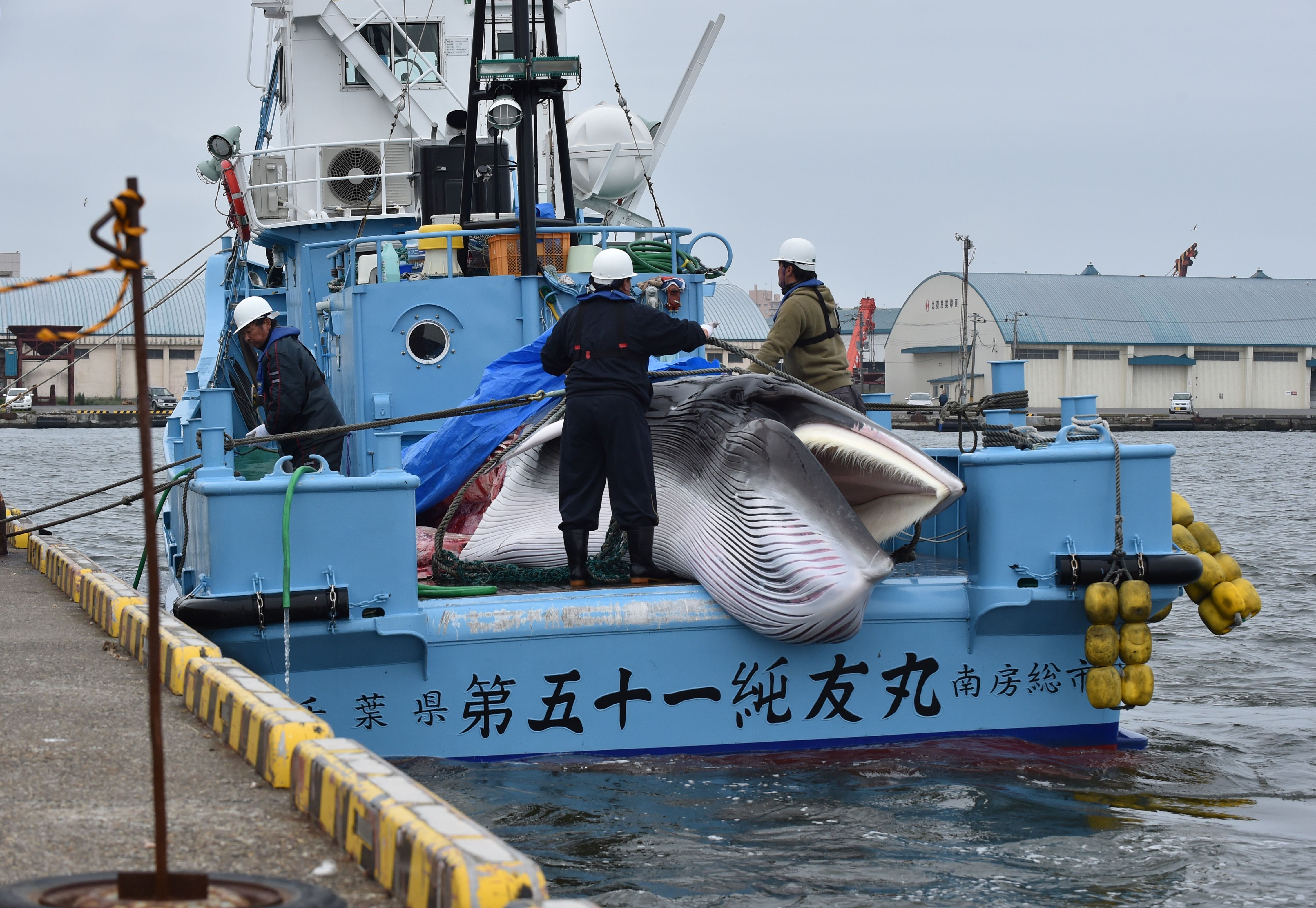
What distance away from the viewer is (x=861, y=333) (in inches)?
774

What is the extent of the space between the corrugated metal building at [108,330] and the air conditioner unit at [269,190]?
55.1 m

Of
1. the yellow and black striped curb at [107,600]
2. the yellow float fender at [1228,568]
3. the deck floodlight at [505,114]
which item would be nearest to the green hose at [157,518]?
the yellow and black striped curb at [107,600]

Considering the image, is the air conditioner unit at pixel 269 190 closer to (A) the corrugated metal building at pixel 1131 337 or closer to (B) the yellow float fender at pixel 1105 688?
(B) the yellow float fender at pixel 1105 688

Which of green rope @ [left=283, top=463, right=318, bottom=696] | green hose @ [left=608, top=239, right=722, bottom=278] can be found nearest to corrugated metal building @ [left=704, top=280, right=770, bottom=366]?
green hose @ [left=608, top=239, right=722, bottom=278]

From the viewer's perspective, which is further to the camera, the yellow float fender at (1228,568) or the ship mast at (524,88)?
the ship mast at (524,88)

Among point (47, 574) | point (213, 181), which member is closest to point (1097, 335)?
point (213, 181)

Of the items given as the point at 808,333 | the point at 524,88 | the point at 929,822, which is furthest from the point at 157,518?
the point at 929,822

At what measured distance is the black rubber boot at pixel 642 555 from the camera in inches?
259

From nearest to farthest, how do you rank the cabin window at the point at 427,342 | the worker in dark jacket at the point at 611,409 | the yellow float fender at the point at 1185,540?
the worker in dark jacket at the point at 611,409 < the yellow float fender at the point at 1185,540 < the cabin window at the point at 427,342

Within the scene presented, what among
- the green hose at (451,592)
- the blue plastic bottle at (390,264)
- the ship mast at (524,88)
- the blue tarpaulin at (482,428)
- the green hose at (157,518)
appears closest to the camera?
the green hose at (451,592)

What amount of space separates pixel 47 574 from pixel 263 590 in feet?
15.8

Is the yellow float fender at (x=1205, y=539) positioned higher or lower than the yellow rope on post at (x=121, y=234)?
lower

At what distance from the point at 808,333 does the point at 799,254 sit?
0.43 meters

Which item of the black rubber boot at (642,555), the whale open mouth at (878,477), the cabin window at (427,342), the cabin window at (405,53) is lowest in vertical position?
the black rubber boot at (642,555)
